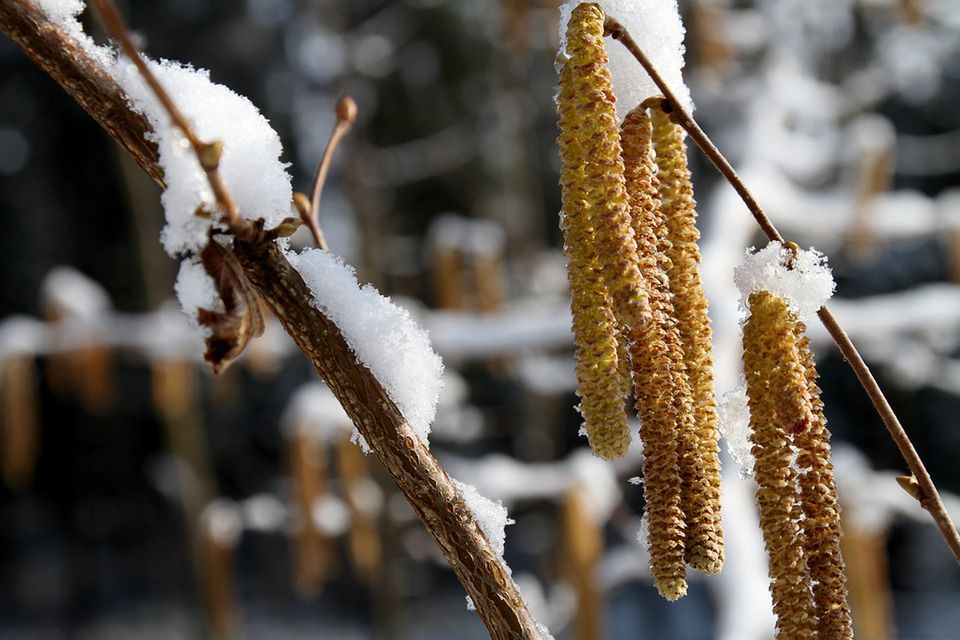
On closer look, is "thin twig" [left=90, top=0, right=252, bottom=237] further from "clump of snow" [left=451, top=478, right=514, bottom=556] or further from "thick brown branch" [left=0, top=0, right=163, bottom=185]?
"clump of snow" [left=451, top=478, right=514, bottom=556]

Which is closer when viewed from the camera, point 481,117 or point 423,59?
point 481,117

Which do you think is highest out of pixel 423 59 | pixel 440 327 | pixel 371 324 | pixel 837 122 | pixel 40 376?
pixel 423 59

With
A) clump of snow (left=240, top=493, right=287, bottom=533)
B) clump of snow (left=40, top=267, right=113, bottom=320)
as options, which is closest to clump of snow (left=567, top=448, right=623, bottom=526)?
clump of snow (left=240, top=493, right=287, bottom=533)

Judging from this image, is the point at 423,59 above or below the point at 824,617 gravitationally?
above

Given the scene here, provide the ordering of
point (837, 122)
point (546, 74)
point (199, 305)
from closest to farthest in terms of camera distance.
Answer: point (199, 305) → point (837, 122) → point (546, 74)

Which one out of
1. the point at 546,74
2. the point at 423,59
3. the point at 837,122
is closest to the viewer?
the point at 837,122

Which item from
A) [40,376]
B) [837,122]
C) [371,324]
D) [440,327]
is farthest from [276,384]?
[371,324]

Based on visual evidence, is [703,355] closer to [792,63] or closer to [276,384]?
[792,63]
